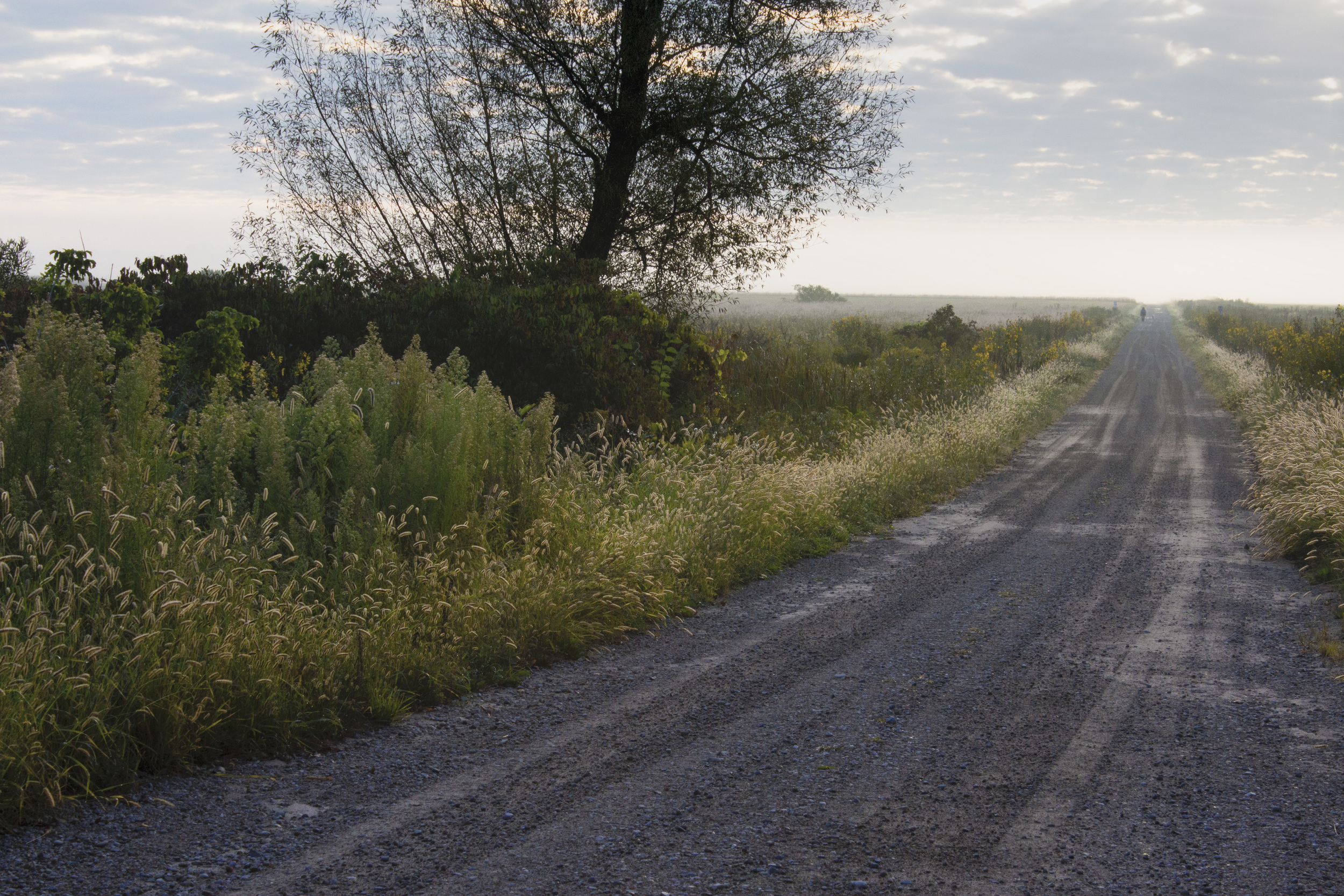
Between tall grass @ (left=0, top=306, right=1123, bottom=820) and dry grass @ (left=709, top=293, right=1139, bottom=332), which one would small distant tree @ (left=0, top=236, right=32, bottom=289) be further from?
dry grass @ (left=709, top=293, right=1139, bottom=332)

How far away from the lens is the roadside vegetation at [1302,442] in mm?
8102

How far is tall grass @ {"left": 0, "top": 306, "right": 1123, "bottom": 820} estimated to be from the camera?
12.7 feet

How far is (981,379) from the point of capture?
68.3ft

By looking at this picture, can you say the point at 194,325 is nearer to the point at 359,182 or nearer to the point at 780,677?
the point at 359,182

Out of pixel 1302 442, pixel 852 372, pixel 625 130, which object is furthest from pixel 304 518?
pixel 852 372

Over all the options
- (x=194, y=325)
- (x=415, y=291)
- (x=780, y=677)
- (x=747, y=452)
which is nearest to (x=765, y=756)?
(x=780, y=677)

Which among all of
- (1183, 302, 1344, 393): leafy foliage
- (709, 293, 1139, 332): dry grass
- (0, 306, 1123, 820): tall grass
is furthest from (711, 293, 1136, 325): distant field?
(0, 306, 1123, 820): tall grass

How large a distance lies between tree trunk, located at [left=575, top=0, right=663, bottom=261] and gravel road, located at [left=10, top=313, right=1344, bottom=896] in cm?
721

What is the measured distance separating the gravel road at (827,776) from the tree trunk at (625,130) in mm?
7214

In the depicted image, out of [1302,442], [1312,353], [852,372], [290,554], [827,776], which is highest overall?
[1312,353]

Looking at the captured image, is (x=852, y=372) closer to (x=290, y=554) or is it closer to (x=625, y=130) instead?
(x=625, y=130)

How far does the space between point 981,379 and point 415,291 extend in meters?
14.5

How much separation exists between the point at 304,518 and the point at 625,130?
8671 millimetres

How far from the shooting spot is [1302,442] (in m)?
11.4
